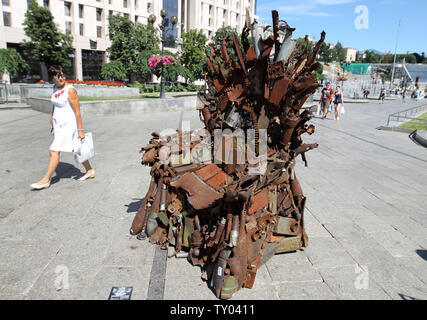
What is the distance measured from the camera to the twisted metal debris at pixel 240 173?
271 cm

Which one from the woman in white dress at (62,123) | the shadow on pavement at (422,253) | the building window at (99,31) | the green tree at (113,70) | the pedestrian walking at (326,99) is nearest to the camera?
the shadow on pavement at (422,253)

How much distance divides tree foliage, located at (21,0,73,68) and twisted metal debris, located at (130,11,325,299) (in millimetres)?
38142

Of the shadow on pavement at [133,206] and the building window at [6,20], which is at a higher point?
the building window at [6,20]

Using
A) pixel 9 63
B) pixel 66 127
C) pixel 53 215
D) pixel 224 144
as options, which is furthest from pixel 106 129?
pixel 9 63

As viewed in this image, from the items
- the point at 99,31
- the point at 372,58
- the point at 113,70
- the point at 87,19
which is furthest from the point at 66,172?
the point at 372,58

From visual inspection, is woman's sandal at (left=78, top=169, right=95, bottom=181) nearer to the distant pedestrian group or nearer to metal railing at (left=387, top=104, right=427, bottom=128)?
metal railing at (left=387, top=104, right=427, bottom=128)

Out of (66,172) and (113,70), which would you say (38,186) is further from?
(113,70)

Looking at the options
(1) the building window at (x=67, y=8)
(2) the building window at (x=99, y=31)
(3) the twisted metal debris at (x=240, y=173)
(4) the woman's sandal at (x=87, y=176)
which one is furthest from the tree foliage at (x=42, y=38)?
(3) the twisted metal debris at (x=240, y=173)

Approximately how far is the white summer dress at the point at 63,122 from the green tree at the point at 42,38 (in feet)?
117

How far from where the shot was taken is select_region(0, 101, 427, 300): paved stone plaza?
9.22ft

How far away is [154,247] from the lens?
3.46 meters

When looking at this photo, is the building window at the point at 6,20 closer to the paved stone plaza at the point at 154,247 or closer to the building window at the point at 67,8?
the building window at the point at 67,8

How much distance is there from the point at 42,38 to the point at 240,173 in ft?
130

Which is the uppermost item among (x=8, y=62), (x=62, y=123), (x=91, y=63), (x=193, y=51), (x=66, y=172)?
(x=193, y=51)
